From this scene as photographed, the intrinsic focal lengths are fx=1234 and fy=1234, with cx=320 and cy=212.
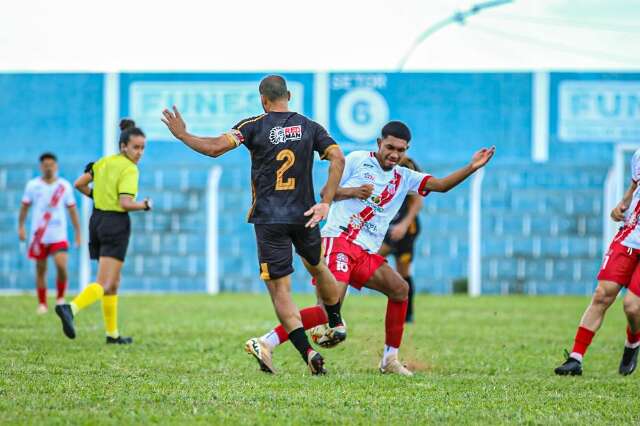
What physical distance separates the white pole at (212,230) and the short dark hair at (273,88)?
1536 centimetres

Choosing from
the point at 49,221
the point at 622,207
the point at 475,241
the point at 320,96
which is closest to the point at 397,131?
the point at 622,207

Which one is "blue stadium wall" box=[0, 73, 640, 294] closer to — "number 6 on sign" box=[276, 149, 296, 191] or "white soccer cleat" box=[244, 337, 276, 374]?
"white soccer cleat" box=[244, 337, 276, 374]

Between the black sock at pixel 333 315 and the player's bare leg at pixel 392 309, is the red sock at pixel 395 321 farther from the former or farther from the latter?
the black sock at pixel 333 315

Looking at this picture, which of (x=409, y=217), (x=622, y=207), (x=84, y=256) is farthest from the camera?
(x=84, y=256)

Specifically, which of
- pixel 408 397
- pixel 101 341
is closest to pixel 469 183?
pixel 101 341

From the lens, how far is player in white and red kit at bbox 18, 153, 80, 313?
55.5ft

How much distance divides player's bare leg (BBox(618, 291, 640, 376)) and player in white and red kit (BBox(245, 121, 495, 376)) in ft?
5.82

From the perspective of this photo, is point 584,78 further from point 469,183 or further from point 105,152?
point 105,152

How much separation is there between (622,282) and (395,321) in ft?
6.04

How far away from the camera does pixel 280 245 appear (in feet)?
28.4

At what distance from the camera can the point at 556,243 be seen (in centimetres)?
2433

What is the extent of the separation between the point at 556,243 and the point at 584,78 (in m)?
3.74

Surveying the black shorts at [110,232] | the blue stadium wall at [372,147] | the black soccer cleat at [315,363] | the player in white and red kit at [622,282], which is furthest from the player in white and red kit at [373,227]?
the blue stadium wall at [372,147]

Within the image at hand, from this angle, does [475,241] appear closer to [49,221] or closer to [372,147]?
[372,147]
